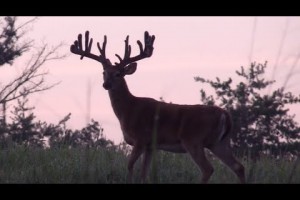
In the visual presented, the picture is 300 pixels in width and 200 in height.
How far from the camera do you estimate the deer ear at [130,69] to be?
1139 cm

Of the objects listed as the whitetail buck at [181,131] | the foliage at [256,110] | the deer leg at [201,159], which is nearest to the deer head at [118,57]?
the whitetail buck at [181,131]

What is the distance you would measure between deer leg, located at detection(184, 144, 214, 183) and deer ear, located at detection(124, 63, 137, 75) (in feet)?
7.07

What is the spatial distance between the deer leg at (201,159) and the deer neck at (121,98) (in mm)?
1394

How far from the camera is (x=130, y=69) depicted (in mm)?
11445

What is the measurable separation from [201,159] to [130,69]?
254 centimetres

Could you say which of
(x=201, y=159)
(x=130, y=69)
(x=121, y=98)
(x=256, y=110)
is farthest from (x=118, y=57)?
(x=256, y=110)

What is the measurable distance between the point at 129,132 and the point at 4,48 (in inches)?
691

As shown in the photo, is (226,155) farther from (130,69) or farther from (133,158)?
(130,69)

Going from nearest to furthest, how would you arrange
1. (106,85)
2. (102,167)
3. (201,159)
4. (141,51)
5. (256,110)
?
(102,167) < (201,159) < (106,85) < (141,51) < (256,110)
